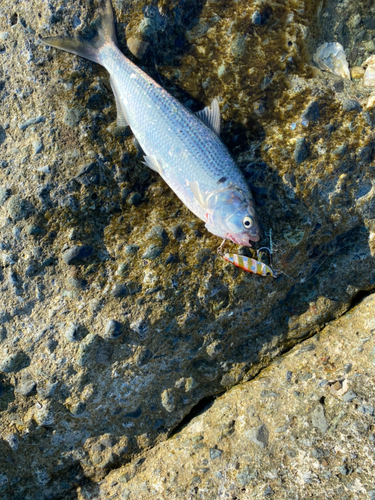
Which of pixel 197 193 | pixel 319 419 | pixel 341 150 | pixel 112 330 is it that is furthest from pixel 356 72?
pixel 112 330

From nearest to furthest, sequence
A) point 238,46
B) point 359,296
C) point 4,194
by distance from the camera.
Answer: point 4,194
point 238,46
point 359,296

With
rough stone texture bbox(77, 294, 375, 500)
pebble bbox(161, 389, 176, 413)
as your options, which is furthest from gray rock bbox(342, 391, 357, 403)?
pebble bbox(161, 389, 176, 413)

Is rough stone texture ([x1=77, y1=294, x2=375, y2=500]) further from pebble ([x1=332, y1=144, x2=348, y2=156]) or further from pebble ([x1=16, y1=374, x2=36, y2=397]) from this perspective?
pebble ([x1=332, y1=144, x2=348, y2=156])

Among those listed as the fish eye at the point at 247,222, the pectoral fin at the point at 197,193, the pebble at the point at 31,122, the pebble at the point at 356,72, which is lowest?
the fish eye at the point at 247,222

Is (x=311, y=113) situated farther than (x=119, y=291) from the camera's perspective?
Yes

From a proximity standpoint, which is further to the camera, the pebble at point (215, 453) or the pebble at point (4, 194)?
the pebble at point (4, 194)

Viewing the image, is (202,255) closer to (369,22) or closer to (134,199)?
(134,199)

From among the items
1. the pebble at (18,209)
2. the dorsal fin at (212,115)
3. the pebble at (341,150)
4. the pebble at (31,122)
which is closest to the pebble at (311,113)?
the pebble at (341,150)

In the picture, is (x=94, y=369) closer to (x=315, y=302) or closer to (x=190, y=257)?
(x=190, y=257)

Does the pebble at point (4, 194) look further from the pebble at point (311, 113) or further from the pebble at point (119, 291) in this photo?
→ the pebble at point (311, 113)
